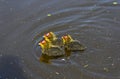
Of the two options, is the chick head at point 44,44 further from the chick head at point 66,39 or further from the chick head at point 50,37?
the chick head at point 66,39

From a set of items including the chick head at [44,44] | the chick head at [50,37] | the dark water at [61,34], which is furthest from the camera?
the chick head at [50,37]

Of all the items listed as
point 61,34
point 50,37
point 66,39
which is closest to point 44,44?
point 50,37

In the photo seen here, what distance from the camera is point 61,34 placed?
5672 millimetres

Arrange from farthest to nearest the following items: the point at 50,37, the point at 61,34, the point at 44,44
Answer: the point at 61,34 < the point at 50,37 < the point at 44,44

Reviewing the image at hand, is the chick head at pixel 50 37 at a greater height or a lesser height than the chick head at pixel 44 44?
greater

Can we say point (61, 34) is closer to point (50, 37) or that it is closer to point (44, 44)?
point (50, 37)

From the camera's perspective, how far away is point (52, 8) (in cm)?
656

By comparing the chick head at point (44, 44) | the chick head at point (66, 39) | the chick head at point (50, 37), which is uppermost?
the chick head at point (50, 37)

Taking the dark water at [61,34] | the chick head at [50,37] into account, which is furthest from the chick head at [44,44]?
the dark water at [61,34]

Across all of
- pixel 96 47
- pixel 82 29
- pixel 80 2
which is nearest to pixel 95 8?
pixel 80 2

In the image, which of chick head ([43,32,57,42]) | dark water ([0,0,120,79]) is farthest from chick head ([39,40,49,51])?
dark water ([0,0,120,79])

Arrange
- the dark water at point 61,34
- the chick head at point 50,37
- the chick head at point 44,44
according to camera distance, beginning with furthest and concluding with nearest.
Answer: the chick head at point 50,37
the chick head at point 44,44
the dark water at point 61,34

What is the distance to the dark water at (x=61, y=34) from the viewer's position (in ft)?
15.9

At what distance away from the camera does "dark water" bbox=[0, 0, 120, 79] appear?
484 cm
